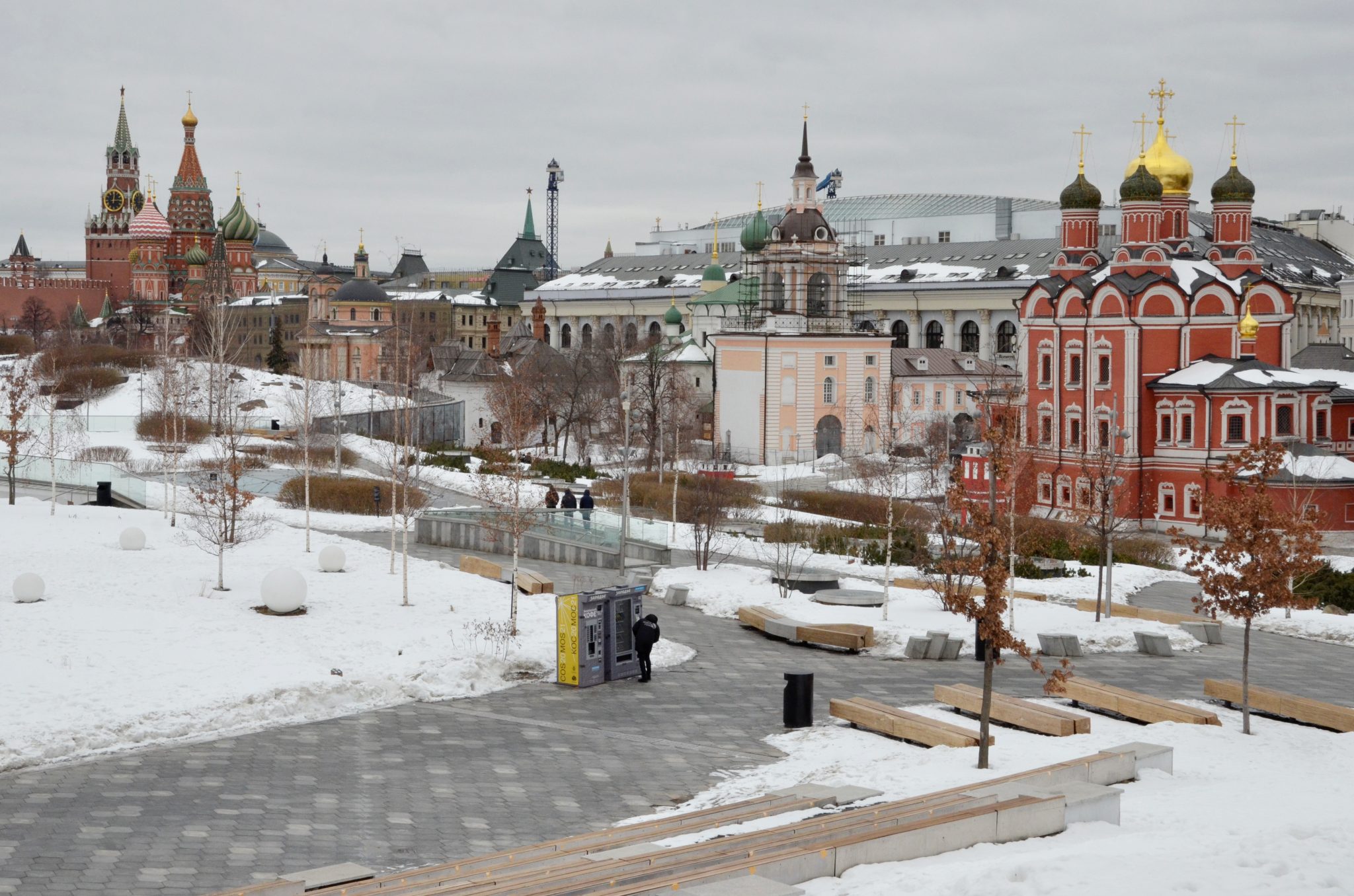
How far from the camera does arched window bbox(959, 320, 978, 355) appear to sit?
91688 mm

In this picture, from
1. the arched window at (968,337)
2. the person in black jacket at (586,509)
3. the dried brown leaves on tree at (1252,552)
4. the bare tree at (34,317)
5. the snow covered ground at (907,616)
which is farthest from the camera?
the bare tree at (34,317)

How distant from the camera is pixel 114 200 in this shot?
140000 millimetres

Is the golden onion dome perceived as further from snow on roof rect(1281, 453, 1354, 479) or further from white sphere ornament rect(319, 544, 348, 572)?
white sphere ornament rect(319, 544, 348, 572)

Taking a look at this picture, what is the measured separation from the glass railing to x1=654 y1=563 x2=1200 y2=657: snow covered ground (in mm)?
14119

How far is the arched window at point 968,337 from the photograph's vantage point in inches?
3610

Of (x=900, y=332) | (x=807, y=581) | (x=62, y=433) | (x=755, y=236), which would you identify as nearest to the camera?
(x=807, y=581)

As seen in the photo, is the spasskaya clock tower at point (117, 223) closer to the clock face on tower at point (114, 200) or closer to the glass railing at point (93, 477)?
the clock face on tower at point (114, 200)

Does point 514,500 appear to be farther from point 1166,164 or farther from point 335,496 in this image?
point 1166,164

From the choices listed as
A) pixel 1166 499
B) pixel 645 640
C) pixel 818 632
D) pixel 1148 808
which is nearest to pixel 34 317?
pixel 1166 499

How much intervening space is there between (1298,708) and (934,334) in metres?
77.2

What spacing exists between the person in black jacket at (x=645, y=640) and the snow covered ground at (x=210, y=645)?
1293 mm

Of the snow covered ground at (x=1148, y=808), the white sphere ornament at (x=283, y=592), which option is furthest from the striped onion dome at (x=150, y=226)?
the snow covered ground at (x=1148, y=808)

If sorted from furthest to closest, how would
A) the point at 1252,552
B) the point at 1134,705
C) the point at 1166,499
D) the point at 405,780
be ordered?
1. the point at 1166,499
2. the point at 1252,552
3. the point at 1134,705
4. the point at 405,780

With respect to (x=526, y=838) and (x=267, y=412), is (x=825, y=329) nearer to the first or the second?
(x=267, y=412)
